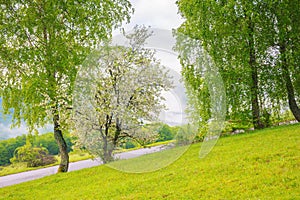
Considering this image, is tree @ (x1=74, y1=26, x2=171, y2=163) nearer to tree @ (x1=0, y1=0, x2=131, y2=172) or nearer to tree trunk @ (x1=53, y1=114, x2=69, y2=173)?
tree @ (x1=0, y1=0, x2=131, y2=172)

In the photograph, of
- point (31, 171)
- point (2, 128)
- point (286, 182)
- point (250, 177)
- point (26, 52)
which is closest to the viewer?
point (286, 182)

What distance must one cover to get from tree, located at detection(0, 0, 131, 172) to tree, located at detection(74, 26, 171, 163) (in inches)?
226

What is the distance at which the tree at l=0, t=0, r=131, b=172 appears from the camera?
13.9m

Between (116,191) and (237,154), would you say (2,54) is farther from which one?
(237,154)

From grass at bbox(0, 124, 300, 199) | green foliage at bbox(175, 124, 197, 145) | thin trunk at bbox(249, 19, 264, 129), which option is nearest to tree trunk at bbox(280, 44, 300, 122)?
thin trunk at bbox(249, 19, 264, 129)

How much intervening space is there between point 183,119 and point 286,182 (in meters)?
2.90

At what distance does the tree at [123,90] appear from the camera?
19.7 ft

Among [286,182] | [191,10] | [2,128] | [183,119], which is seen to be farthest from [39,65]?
[286,182]

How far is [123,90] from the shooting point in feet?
21.0

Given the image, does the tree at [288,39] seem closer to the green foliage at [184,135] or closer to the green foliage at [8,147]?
the green foliage at [184,135]

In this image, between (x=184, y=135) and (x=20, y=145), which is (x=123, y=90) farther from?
(x=20, y=145)

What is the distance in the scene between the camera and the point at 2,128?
57.6ft

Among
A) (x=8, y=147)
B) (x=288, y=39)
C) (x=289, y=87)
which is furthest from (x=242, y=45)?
(x=8, y=147)

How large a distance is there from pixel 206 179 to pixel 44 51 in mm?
8818
